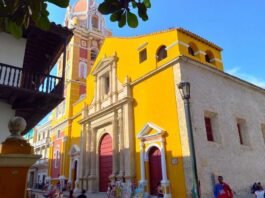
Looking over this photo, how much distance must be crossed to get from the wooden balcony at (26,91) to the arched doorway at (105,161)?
8656 mm

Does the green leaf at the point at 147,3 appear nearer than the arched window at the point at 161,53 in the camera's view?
Yes

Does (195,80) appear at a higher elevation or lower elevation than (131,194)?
higher

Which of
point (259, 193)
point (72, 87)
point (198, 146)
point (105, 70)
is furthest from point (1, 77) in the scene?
point (72, 87)

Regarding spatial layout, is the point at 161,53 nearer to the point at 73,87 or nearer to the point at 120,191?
the point at 120,191

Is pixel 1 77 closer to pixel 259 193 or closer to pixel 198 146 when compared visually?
pixel 198 146

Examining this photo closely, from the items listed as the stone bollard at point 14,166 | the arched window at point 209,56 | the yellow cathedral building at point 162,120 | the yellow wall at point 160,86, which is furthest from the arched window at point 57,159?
the stone bollard at point 14,166

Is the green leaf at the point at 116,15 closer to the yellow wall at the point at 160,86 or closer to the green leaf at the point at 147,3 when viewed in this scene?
the green leaf at the point at 147,3

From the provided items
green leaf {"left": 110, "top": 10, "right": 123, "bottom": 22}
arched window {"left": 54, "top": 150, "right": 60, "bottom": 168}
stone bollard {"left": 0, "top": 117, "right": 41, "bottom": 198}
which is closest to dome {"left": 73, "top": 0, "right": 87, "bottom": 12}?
arched window {"left": 54, "top": 150, "right": 60, "bottom": 168}

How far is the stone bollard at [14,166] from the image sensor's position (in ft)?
10.3

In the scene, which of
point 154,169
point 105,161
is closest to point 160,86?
point 154,169

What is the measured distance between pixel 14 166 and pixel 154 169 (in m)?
10.5

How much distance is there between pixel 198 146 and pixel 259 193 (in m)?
2.97

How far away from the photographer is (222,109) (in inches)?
539

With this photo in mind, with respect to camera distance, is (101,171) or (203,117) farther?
(101,171)
